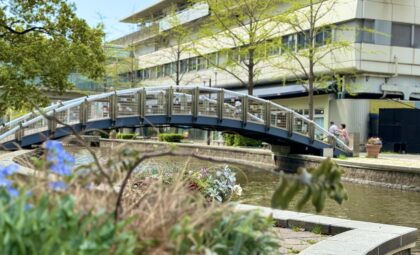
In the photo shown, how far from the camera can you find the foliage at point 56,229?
2.10 meters

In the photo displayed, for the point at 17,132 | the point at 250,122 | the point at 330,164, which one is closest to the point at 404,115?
the point at 250,122

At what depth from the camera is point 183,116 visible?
946 inches

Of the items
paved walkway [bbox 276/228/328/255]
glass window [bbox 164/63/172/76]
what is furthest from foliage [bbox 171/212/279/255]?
glass window [bbox 164/63/172/76]

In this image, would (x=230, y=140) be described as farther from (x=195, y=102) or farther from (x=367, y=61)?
(x=195, y=102)

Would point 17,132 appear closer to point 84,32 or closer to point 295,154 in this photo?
point 84,32

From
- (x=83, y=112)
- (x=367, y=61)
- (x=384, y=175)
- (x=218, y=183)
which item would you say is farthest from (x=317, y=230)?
(x=367, y=61)

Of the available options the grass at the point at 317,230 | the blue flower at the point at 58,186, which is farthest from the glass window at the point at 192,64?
the blue flower at the point at 58,186

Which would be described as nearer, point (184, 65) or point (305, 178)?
point (305, 178)

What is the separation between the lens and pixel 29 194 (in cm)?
245

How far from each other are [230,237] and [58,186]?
0.82 metres

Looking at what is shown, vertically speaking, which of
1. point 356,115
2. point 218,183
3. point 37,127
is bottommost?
point 218,183

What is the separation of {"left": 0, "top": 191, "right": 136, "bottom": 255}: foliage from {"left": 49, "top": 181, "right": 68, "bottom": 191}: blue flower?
0.35ft

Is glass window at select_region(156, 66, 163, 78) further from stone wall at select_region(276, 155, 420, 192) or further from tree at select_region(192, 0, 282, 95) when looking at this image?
stone wall at select_region(276, 155, 420, 192)

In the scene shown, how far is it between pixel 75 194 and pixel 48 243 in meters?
0.52
